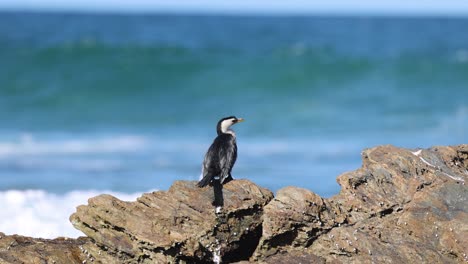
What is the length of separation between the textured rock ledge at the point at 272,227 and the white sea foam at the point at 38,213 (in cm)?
245

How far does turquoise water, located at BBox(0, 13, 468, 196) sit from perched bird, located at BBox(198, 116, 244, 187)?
511cm

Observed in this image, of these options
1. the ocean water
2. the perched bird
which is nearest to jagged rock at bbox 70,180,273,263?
the perched bird

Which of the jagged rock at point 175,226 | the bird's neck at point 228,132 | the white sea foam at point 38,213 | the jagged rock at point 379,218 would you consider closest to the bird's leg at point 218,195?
the jagged rock at point 175,226

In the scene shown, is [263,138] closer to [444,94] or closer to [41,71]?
[444,94]

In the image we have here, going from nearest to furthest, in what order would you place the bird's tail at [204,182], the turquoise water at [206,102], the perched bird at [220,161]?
the bird's tail at [204,182] → the perched bird at [220,161] → the turquoise water at [206,102]

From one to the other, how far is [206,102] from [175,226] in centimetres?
1951

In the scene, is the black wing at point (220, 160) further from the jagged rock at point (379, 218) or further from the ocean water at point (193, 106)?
the ocean water at point (193, 106)

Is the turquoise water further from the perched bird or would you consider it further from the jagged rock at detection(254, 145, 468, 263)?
the jagged rock at detection(254, 145, 468, 263)

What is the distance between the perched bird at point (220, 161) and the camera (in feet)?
24.3

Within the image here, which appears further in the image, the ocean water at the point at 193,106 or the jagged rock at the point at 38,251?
the ocean water at the point at 193,106

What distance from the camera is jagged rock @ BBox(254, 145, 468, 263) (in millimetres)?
6676

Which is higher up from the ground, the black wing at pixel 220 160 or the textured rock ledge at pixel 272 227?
the black wing at pixel 220 160

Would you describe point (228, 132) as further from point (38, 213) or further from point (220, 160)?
point (38, 213)

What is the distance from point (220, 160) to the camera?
7.84 m
